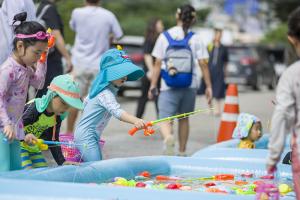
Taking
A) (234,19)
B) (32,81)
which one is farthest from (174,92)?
(234,19)

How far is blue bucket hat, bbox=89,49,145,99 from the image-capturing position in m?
6.93

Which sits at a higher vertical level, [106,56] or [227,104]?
[106,56]

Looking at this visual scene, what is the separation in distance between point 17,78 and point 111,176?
1.29 metres

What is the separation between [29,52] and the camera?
605 centimetres

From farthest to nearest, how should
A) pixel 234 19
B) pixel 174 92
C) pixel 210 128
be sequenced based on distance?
pixel 234 19
pixel 210 128
pixel 174 92

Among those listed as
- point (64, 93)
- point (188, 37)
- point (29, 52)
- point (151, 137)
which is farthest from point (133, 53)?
point (29, 52)

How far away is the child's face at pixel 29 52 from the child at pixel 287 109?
6.47 feet

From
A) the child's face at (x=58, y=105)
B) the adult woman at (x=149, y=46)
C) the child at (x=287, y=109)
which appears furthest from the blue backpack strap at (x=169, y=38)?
the child at (x=287, y=109)

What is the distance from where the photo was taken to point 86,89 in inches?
428

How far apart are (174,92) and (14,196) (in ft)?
14.9

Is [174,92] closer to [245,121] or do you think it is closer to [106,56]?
[245,121]

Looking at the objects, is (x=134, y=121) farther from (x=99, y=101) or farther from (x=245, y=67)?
(x=245, y=67)

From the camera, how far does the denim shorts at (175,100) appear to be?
31.6 feet

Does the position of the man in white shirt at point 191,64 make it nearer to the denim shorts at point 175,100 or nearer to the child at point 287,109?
the denim shorts at point 175,100
